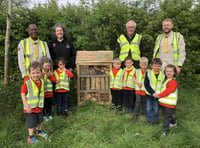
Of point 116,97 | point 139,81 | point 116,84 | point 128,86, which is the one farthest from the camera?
point 116,97

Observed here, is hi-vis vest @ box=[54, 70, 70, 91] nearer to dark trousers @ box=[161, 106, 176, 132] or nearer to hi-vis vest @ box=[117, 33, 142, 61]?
hi-vis vest @ box=[117, 33, 142, 61]

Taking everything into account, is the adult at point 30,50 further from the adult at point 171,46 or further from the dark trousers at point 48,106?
the adult at point 171,46

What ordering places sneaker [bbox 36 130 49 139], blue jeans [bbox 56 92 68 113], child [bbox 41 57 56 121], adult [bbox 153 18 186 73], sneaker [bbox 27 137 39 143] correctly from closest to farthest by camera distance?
sneaker [bbox 27 137 39 143]
sneaker [bbox 36 130 49 139]
child [bbox 41 57 56 121]
adult [bbox 153 18 186 73]
blue jeans [bbox 56 92 68 113]

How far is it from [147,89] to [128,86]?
62 centimetres

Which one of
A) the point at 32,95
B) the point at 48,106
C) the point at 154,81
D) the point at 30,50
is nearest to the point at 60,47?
the point at 30,50

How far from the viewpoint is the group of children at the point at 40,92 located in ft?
10.8

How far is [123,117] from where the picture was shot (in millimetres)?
4184

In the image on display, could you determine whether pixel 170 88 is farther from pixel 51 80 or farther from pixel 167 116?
pixel 51 80

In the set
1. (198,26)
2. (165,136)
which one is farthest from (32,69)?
(198,26)

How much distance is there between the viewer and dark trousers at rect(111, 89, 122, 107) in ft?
15.0

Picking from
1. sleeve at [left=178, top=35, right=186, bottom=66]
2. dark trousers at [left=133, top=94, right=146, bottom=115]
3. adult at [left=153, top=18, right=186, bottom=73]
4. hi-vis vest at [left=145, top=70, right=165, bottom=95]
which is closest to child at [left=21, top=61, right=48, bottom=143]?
dark trousers at [left=133, top=94, right=146, bottom=115]

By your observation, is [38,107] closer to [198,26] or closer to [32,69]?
[32,69]

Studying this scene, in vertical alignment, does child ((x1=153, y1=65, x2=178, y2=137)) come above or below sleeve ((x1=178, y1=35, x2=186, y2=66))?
below

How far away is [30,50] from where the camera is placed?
157 inches
